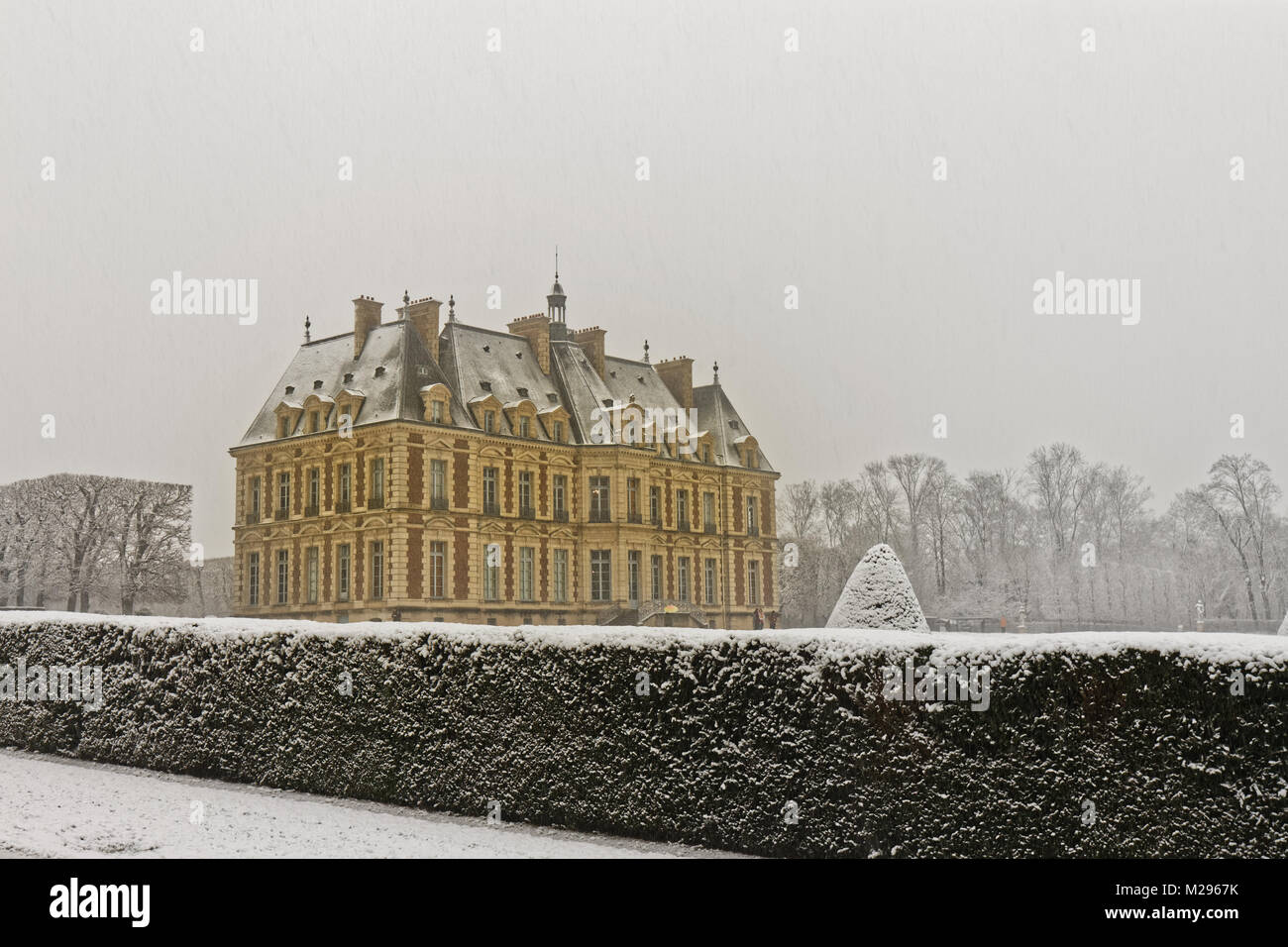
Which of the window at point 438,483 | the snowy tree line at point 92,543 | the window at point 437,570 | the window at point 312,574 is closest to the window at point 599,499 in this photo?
the window at point 438,483

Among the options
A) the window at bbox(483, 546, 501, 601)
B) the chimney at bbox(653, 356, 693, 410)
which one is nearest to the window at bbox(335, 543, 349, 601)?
the window at bbox(483, 546, 501, 601)

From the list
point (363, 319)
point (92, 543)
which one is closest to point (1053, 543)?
point (363, 319)

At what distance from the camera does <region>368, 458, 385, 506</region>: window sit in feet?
133

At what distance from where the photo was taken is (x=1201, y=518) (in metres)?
61.8

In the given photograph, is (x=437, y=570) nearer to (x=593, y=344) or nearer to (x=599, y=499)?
(x=599, y=499)

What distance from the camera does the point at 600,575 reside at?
152 ft

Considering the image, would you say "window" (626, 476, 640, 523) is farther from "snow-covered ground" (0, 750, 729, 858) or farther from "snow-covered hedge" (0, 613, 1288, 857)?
"snow-covered ground" (0, 750, 729, 858)

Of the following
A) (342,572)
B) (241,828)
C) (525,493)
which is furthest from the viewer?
(525,493)

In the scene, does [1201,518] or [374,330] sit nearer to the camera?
[374,330]

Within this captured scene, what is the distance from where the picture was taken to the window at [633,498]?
155 feet

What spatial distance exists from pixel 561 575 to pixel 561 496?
3.04 metres
